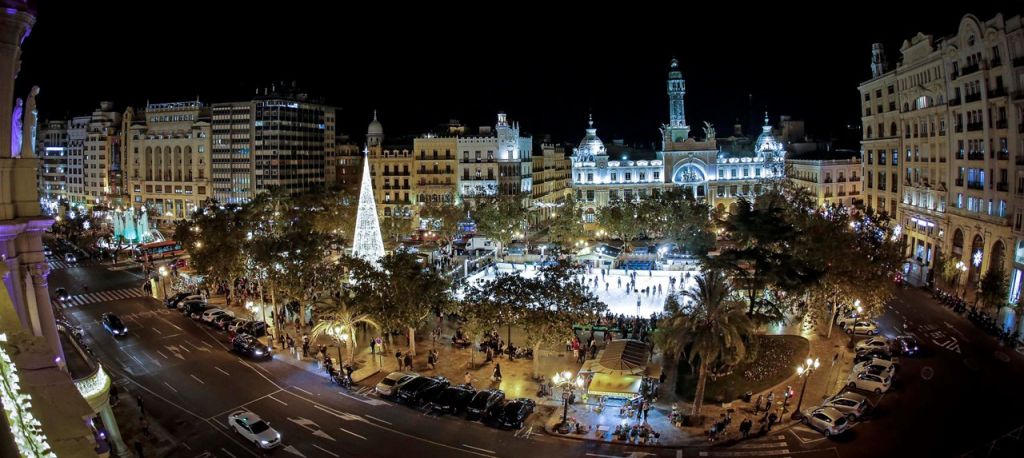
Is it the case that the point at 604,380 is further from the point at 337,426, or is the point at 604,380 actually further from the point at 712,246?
the point at 712,246

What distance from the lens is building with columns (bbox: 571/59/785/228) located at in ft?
386

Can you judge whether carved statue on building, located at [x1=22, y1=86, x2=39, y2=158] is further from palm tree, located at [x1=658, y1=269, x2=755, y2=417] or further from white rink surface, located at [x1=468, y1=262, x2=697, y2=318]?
white rink surface, located at [x1=468, y1=262, x2=697, y2=318]

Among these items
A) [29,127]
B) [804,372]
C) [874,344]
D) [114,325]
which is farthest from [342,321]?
[874,344]

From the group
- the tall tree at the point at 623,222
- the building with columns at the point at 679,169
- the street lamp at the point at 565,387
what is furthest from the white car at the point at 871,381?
the building with columns at the point at 679,169

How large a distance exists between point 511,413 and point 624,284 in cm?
3214

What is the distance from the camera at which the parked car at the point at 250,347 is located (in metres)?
43.9

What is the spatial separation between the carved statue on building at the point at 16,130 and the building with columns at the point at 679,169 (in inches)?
3754

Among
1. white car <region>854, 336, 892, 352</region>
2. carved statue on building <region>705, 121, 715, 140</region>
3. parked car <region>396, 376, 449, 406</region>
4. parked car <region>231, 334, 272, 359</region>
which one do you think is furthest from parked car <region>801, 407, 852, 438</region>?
carved statue on building <region>705, 121, 715, 140</region>

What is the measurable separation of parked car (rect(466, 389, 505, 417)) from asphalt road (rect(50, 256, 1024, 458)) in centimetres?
62

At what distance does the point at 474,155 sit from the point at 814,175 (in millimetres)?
51434

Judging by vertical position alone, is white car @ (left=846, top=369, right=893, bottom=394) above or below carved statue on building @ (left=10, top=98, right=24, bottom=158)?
below

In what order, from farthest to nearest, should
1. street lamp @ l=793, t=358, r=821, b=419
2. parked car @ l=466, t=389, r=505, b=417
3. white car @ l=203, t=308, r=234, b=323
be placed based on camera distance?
white car @ l=203, t=308, r=234, b=323, parked car @ l=466, t=389, r=505, b=417, street lamp @ l=793, t=358, r=821, b=419

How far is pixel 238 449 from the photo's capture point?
31.0 m

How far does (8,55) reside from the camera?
24.2 metres
